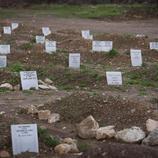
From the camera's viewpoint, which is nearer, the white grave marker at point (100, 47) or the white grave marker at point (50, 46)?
the white grave marker at point (50, 46)

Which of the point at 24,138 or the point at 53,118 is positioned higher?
the point at 24,138

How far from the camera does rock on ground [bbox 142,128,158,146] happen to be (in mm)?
7324

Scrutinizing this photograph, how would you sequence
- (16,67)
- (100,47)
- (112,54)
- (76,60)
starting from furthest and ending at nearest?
(100,47)
(112,54)
(76,60)
(16,67)

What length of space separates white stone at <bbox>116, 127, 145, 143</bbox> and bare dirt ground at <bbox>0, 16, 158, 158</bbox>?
26 centimetres

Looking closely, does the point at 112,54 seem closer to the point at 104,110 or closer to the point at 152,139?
the point at 104,110

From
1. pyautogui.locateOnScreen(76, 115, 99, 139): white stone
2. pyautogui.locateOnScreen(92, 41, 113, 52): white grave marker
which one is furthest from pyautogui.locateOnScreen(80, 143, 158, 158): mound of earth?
pyautogui.locateOnScreen(92, 41, 113, 52): white grave marker

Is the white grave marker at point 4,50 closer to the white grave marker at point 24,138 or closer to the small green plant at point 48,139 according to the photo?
the small green plant at point 48,139

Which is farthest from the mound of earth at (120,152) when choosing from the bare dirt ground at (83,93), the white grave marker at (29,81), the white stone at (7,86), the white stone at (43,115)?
the white stone at (7,86)

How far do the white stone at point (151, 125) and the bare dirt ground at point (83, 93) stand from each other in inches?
4.7

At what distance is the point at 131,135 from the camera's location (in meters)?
7.53

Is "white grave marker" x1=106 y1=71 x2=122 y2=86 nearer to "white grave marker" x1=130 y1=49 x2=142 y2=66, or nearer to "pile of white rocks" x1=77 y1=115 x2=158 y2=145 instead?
"white grave marker" x1=130 y1=49 x2=142 y2=66

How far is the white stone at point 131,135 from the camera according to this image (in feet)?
24.6

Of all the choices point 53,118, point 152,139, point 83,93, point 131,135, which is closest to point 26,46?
point 83,93

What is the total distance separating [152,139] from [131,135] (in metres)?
0.29
